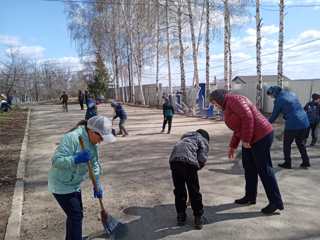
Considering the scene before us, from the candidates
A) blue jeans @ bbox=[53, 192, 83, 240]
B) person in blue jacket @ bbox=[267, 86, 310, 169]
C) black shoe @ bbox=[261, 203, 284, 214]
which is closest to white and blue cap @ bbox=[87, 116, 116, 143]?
blue jeans @ bbox=[53, 192, 83, 240]

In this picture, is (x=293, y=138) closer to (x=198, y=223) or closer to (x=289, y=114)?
(x=289, y=114)

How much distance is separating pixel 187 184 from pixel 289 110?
342 cm

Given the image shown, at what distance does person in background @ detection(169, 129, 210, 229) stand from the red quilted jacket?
56cm

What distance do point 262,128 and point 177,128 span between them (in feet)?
35.7

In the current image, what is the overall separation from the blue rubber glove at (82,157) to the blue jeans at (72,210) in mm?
420

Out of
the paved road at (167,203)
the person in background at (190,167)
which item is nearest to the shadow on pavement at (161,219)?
the paved road at (167,203)

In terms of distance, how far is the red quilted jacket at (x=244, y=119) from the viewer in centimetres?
504

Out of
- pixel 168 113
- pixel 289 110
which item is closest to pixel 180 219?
pixel 289 110

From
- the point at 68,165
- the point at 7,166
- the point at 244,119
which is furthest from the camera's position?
the point at 7,166

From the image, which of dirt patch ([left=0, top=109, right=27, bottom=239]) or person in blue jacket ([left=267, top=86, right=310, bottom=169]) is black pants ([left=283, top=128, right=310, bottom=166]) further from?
dirt patch ([left=0, top=109, right=27, bottom=239])

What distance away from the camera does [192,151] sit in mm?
4668

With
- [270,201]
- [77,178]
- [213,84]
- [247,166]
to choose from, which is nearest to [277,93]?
[247,166]

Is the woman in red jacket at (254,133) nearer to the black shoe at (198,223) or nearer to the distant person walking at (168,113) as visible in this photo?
the black shoe at (198,223)

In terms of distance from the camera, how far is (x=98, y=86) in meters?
46.0
